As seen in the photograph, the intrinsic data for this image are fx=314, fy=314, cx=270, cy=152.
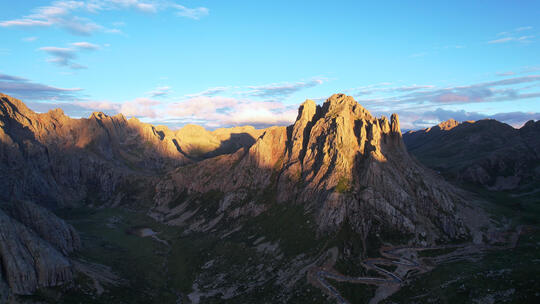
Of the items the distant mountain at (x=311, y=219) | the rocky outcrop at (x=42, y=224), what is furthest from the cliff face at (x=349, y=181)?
the rocky outcrop at (x=42, y=224)

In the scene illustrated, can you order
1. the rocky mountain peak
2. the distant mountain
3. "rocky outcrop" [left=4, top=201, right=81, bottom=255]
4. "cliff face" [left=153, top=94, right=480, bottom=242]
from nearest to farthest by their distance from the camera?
the distant mountain < "rocky outcrop" [left=4, top=201, right=81, bottom=255] < "cliff face" [left=153, top=94, right=480, bottom=242] < the rocky mountain peak

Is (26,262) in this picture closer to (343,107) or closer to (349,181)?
(349,181)

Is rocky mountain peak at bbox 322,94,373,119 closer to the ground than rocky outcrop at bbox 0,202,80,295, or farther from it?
farther from it

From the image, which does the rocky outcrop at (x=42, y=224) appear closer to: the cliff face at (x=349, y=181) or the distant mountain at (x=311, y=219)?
the distant mountain at (x=311, y=219)

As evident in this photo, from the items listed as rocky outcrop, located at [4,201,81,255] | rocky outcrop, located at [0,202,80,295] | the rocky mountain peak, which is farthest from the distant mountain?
the rocky mountain peak

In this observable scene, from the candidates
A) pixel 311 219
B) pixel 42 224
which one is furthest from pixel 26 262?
pixel 311 219

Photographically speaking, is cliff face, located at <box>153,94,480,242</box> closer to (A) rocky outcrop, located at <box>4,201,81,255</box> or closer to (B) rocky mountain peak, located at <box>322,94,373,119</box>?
(B) rocky mountain peak, located at <box>322,94,373,119</box>

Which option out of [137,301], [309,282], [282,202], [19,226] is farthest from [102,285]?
[282,202]

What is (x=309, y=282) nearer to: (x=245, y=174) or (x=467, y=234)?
(x=467, y=234)
